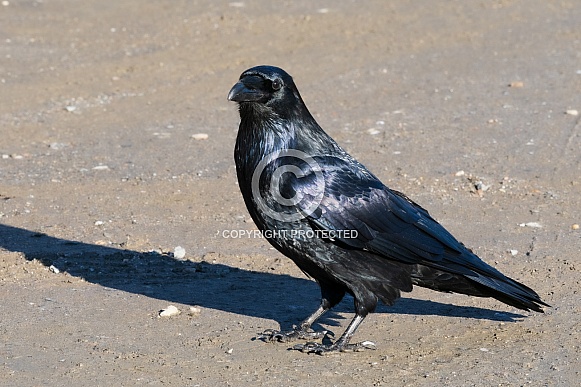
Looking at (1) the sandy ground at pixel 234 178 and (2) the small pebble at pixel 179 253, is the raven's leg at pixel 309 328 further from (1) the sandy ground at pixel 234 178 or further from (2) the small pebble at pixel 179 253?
(2) the small pebble at pixel 179 253

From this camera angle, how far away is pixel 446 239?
588 cm

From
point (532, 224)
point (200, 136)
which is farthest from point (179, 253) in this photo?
point (200, 136)

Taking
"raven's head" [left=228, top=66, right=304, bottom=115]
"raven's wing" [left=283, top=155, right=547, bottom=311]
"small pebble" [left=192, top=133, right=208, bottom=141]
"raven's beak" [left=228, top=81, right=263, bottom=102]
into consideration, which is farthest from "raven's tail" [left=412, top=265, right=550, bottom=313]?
"small pebble" [left=192, top=133, right=208, bottom=141]

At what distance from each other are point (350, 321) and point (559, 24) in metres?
8.27

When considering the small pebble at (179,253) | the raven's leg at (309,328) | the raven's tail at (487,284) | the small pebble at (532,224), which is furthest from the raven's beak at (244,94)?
the small pebble at (532,224)

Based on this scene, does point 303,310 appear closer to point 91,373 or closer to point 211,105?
point 91,373

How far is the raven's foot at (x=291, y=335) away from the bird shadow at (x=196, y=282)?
0.85ft

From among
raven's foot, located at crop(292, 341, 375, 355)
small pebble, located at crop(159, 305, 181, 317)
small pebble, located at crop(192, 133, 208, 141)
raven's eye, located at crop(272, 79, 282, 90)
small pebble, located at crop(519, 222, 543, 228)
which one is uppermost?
raven's eye, located at crop(272, 79, 282, 90)

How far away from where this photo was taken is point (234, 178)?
8719 millimetres

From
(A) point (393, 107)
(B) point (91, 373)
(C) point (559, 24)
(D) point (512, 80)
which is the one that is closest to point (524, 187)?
(A) point (393, 107)

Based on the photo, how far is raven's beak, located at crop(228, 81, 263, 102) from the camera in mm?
5648

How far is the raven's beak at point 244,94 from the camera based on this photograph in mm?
5648

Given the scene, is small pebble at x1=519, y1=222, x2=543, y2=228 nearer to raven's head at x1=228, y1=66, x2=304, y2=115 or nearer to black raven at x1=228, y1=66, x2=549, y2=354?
black raven at x1=228, y1=66, x2=549, y2=354

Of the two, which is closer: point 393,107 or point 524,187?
point 524,187
